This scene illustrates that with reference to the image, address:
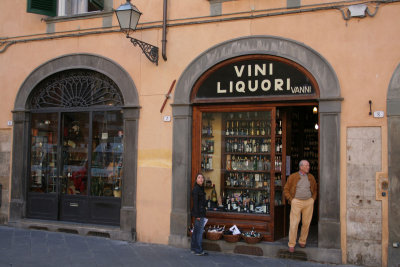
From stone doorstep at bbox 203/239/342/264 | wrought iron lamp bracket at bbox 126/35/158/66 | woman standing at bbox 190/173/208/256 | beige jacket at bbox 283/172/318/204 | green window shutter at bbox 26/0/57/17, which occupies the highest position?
green window shutter at bbox 26/0/57/17

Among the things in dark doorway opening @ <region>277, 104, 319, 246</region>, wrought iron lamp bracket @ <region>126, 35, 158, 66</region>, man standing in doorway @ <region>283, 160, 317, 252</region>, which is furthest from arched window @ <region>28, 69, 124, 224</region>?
man standing in doorway @ <region>283, 160, 317, 252</region>

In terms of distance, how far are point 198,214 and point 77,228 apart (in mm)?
3226

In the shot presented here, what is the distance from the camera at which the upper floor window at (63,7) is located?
9357 millimetres

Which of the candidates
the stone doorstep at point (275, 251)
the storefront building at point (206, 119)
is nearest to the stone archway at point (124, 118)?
the storefront building at point (206, 119)

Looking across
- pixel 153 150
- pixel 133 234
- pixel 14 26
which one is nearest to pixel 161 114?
pixel 153 150

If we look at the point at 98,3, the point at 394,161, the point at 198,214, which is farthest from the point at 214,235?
the point at 98,3

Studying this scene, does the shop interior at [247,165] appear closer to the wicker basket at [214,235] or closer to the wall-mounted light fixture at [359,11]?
the wicker basket at [214,235]

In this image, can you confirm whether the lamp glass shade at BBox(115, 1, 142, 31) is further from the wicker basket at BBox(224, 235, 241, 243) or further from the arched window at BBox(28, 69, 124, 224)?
the wicker basket at BBox(224, 235, 241, 243)

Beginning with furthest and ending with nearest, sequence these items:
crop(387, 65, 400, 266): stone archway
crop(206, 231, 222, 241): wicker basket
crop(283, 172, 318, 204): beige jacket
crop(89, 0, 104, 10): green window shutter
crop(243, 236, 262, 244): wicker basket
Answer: crop(89, 0, 104, 10): green window shutter → crop(206, 231, 222, 241): wicker basket → crop(243, 236, 262, 244): wicker basket → crop(283, 172, 318, 204): beige jacket → crop(387, 65, 400, 266): stone archway

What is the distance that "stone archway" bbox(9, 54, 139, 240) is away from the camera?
8551 mm

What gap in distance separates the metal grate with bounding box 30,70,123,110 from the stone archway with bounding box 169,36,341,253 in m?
1.72

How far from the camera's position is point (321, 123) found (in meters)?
7.18

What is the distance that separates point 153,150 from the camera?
8445 mm

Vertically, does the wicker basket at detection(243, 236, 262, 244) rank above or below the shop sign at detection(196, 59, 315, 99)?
below
